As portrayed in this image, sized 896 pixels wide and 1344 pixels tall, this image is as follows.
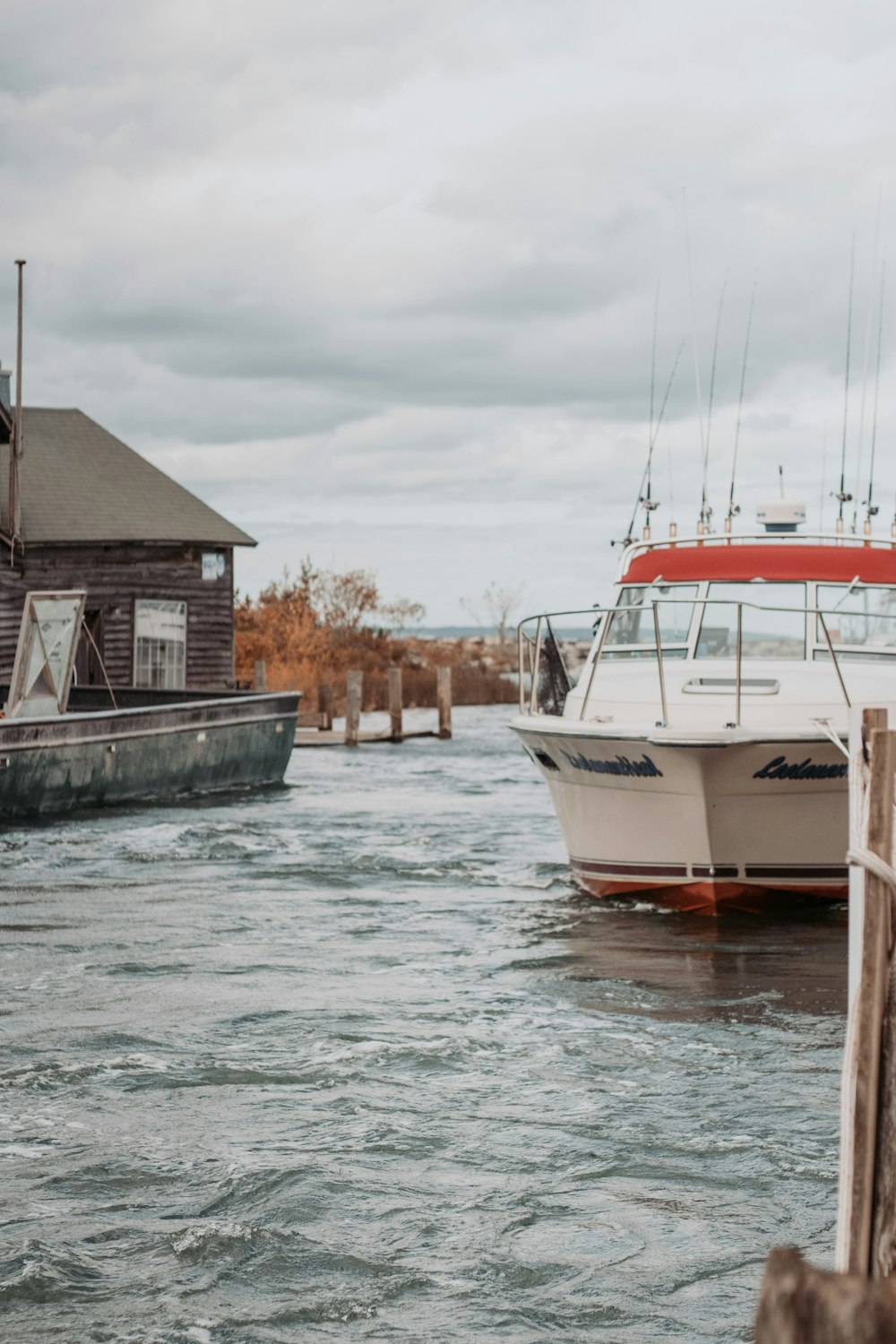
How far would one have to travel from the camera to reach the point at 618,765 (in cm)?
1191

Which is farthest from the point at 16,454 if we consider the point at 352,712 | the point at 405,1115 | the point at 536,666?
the point at 405,1115

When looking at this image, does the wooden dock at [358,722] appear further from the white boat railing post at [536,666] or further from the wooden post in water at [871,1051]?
the wooden post in water at [871,1051]

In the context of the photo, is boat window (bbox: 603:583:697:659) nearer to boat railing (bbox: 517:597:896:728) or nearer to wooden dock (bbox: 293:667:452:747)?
boat railing (bbox: 517:597:896:728)

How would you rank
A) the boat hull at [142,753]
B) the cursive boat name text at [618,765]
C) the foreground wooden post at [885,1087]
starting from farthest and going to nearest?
the boat hull at [142,753] → the cursive boat name text at [618,765] → the foreground wooden post at [885,1087]

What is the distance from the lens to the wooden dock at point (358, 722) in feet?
107

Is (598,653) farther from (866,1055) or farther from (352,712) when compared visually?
(352,712)

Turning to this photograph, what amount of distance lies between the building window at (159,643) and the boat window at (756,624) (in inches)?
791

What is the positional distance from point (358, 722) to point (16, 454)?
32.2 ft

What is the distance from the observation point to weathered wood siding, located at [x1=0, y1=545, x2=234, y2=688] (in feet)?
95.1

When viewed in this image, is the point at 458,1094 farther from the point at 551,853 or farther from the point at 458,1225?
the point at 551,853

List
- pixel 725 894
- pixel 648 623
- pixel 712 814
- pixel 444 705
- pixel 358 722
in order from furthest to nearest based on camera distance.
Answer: pixel 444 705 < pixel 358 722 < pixel 648 623 < pixel 725 894 < pixel 712 814

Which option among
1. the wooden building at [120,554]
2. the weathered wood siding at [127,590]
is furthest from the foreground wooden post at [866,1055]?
the wooden building at [120,554]

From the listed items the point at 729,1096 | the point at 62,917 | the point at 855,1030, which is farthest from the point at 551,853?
the point at 855,1030

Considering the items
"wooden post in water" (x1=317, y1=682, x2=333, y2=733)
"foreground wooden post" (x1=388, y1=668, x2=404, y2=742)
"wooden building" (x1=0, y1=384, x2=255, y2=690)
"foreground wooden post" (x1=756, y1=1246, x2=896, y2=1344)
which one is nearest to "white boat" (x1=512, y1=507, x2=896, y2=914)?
"foreground wooden post" (x1=756, y1=1246, x2=896, y2=1344)
